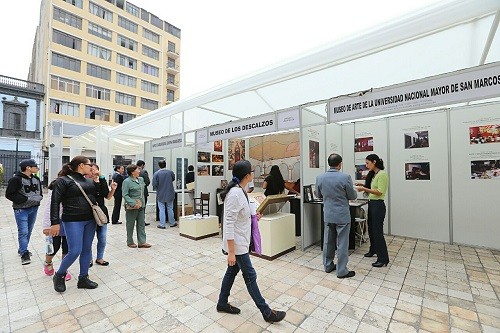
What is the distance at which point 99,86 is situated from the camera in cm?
2488

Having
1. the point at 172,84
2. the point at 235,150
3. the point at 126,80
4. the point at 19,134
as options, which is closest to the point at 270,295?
the point at 235,150

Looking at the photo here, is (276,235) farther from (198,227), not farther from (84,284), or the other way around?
(84,284)

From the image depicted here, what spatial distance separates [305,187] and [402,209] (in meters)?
2.46

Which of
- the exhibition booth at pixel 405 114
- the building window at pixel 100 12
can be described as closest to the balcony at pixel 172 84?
the building window at pixel 100 12

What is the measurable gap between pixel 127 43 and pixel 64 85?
9.09 m

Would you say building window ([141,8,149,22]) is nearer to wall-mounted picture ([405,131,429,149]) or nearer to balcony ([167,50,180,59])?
balcony ([167,50,180,59])

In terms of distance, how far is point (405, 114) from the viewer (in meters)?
5.35

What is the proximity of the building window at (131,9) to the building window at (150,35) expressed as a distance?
1876mm

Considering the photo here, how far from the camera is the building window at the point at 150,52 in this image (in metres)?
29.9

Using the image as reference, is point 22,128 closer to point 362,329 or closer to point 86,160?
point 86,160


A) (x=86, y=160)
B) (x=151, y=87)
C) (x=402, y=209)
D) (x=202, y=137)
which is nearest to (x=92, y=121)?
(x=151, y=87)

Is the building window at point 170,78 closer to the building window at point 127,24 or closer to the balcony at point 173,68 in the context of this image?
the balcony at point 173,68

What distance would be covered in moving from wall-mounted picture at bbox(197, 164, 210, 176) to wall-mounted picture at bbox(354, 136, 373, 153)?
3.79m

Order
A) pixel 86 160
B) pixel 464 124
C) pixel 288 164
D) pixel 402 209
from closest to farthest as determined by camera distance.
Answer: pixel 86 160 → pixel 464 124 → pixel 402 209 → pixel 288 164
